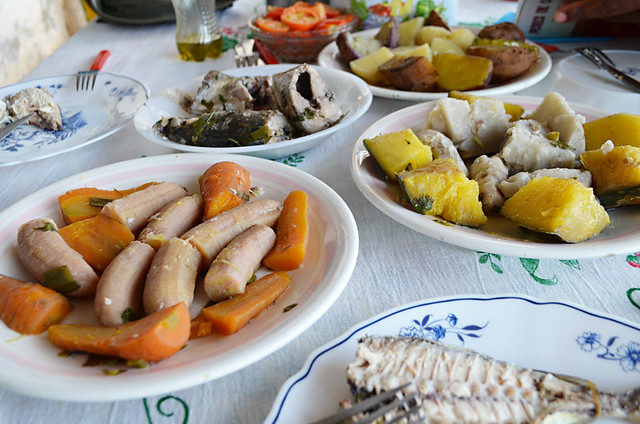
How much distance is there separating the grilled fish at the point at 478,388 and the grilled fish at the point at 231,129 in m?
0.86

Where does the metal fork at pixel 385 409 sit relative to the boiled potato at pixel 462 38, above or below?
below

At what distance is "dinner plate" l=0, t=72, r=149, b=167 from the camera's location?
154 centimetres

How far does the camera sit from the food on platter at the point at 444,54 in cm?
177

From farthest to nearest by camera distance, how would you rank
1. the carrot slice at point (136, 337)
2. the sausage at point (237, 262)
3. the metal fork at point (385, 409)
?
the sausage at point (237, 262) < the carrot slice at point (136, 337) < the metal fork at point (385, 409)

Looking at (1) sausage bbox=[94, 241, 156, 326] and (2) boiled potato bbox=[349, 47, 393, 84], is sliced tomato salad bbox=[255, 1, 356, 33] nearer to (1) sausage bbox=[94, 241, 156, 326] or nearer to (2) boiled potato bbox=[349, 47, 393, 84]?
(2) boiled potato bbox=[349, 47, 393, 84]

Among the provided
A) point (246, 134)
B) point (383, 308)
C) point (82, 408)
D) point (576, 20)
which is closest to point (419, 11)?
point (576, 20)

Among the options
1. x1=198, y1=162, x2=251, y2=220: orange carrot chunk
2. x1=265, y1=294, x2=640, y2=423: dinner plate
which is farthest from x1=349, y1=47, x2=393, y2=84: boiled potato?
x1=265, y1=294, x2=640, y2=423: dinner plate

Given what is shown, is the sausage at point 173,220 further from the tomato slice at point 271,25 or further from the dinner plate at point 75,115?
the tomato slice at point 271,25

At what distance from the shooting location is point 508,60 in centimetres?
178

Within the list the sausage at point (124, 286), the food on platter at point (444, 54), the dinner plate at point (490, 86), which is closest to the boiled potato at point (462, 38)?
the food on platter at point (444, 54)

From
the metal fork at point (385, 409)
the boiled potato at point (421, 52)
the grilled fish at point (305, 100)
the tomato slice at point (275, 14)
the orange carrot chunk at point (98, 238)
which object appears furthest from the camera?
the tomato slice at point (275, 14)

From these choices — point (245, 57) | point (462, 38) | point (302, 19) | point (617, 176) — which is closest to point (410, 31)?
point (462, 38)

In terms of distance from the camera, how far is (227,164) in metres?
1.18

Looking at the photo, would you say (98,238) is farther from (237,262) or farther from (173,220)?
(237,262)
